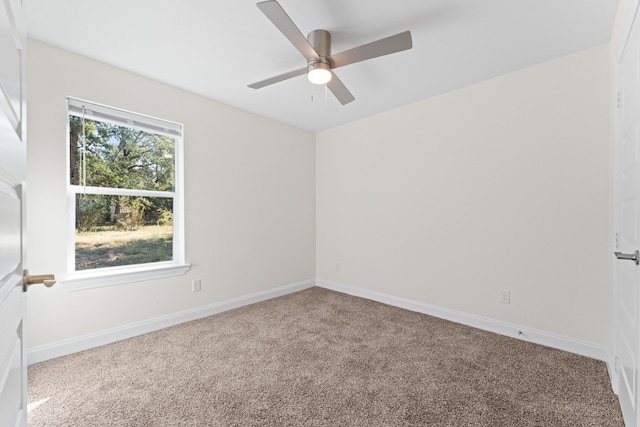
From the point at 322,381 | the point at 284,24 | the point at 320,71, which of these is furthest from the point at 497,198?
the point at 284,24

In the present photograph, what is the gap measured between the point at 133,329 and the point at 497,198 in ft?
11.7

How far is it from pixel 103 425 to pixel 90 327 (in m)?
1.15

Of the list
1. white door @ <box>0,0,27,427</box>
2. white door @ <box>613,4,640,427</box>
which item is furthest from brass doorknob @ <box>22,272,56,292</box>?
white door @ <box>613,4,640,427</box>

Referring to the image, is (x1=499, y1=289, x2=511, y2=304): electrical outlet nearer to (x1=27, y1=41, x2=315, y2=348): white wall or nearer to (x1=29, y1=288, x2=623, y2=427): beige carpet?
(x1=29, y1=288, x2=623, y2=427): beige carpet

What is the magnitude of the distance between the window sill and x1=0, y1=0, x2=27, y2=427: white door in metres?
1.82

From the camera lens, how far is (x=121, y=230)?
2.66m

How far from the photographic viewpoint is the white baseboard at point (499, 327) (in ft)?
7.33

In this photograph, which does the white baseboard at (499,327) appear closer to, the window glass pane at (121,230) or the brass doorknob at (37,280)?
the window glass pane at (121,230)

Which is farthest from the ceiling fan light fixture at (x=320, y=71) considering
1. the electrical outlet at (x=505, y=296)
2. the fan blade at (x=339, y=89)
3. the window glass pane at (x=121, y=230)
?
the electrical outlet at (x=505, y=296)

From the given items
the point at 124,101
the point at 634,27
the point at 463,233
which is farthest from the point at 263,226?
the point at 634,27

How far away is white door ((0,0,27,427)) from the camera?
1.94 feet

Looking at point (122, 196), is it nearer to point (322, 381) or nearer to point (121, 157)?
point (121, 157)

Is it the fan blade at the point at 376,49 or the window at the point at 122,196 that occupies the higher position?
the fan blade at the point at 376,49

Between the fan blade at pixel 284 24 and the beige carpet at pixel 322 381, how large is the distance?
2.18 m
